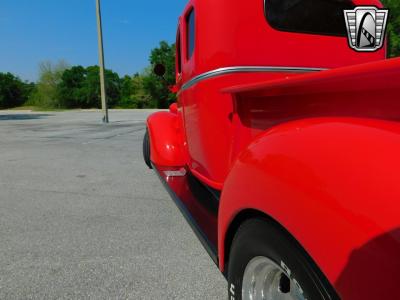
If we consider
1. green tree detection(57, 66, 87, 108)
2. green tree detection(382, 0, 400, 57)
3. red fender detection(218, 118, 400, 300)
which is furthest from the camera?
green tree detection(57, 66, 87, 108)

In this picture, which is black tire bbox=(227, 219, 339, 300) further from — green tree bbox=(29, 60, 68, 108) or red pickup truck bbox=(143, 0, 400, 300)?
green tree bbox=(29, 60, 68, 108)

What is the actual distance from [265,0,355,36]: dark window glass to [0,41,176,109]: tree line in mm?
47691

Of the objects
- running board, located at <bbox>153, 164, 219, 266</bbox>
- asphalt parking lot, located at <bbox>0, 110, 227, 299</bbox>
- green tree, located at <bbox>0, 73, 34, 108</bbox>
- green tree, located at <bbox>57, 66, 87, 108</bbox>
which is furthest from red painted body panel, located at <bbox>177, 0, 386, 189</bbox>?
green tree, located at <bbox>0, 73, 34, 108</bbox>

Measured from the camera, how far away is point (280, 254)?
4.14ft

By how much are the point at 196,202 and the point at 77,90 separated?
208ft

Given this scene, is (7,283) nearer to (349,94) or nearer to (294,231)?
(294,231)

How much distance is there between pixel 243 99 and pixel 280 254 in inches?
35.4

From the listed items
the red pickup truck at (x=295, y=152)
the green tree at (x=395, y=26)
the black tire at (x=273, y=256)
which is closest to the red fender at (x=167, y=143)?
the red pickup truck at (x=295, y=152)

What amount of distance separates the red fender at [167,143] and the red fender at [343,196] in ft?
7.95

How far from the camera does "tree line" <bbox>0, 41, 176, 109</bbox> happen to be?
52438 mm

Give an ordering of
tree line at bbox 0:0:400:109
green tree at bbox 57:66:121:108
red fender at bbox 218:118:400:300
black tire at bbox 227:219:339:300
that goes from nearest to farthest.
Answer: red fender at bbox 218:118:400:300 → black tire at bbox 227:219:339:300 → tree line at bbox 0:0:400:109 → green tree at bbox 57:66:121:108

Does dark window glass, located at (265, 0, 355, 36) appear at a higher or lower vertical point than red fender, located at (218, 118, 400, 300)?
higher

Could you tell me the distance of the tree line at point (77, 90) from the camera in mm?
52438

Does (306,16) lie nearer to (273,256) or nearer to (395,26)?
(273,256)
